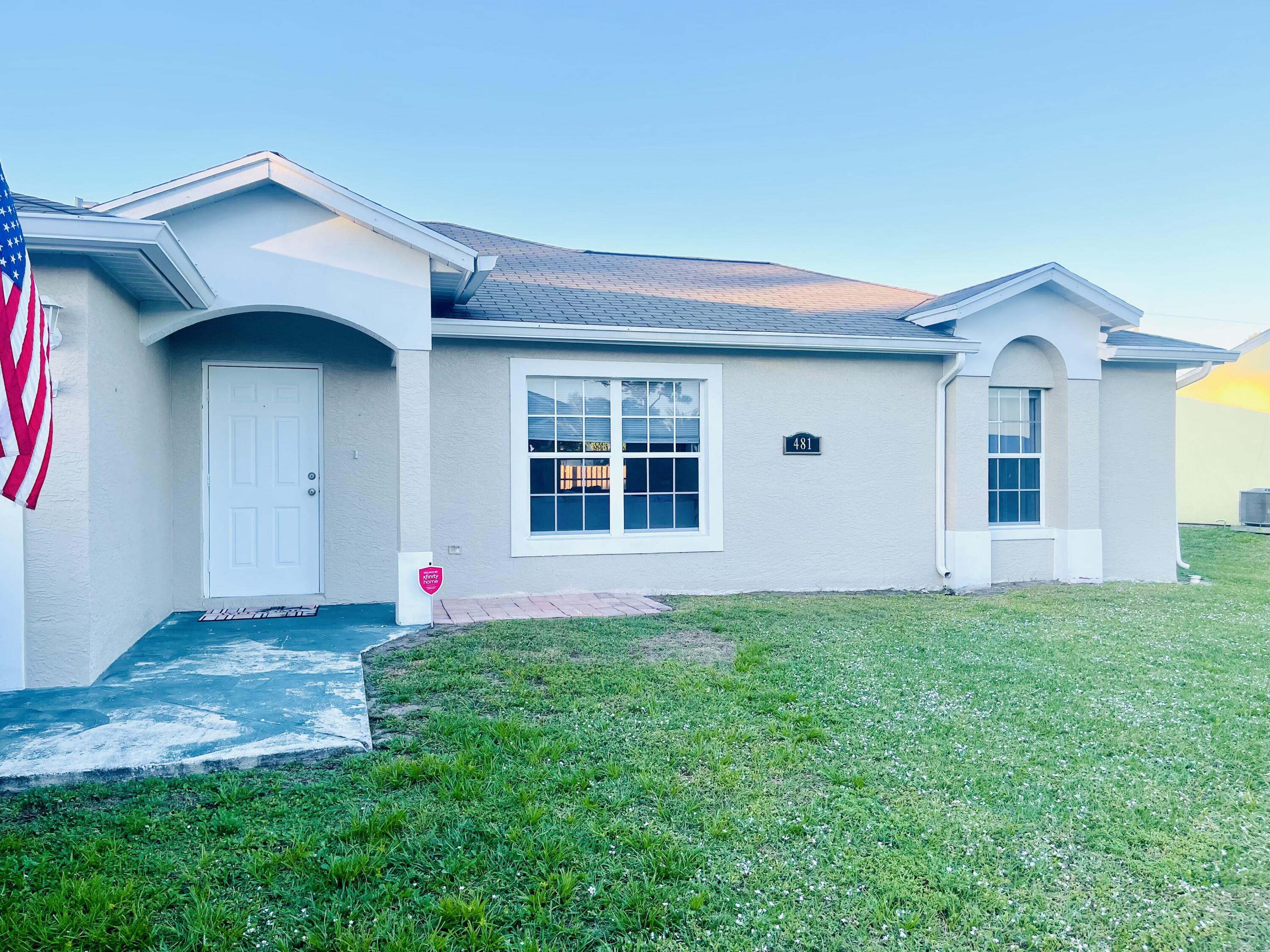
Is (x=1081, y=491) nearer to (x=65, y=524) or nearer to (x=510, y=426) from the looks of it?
(x=510, y=426)

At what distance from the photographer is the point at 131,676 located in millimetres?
5023

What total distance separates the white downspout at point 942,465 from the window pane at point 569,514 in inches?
163

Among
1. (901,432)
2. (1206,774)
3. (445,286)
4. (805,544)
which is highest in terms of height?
(445,286)

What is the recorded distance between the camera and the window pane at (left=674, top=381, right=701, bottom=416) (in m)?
8.63

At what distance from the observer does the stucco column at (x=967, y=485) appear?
909 centimetres

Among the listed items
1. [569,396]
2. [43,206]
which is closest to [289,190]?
[43,206]

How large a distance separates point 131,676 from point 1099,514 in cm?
1005

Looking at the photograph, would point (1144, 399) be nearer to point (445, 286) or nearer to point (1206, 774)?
point (1206, 774)

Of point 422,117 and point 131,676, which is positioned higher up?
point 422,117

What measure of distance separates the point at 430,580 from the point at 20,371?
426cm

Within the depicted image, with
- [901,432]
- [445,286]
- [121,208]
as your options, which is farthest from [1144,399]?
[121,208]

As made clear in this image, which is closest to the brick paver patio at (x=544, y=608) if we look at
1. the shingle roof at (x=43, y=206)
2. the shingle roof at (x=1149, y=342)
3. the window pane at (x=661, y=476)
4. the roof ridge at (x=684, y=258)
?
the window pane at (x=661, y=476)

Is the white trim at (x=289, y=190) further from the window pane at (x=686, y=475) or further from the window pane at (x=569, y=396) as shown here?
the window pane at (x=686, y=475)

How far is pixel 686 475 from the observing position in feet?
28.5
